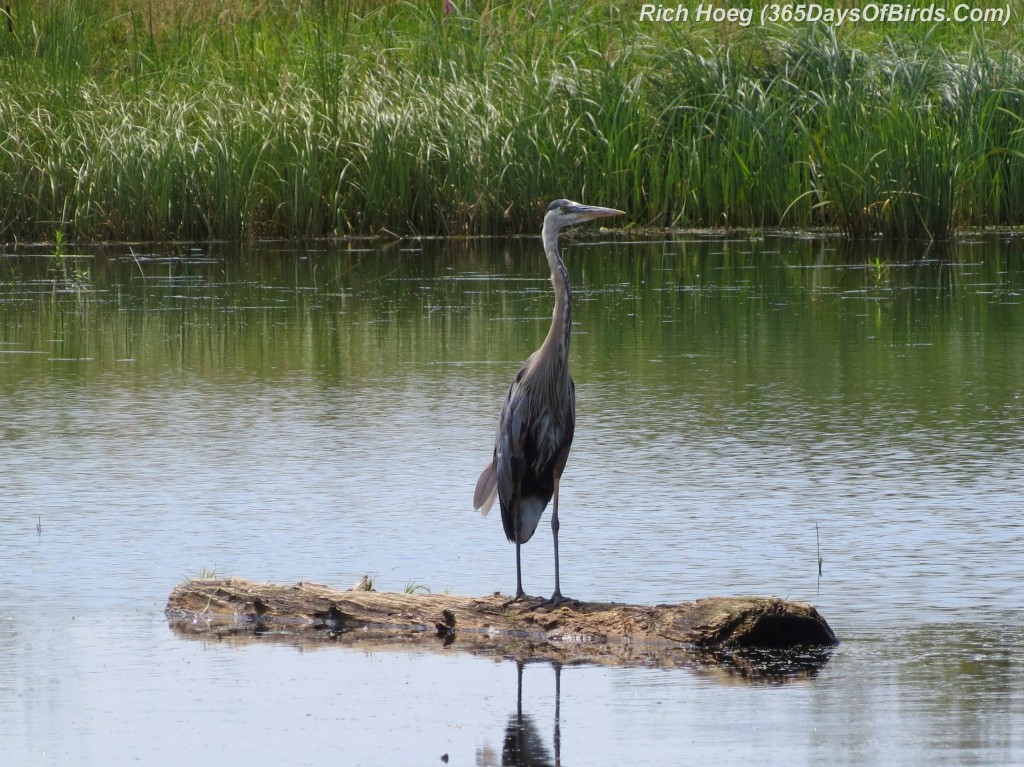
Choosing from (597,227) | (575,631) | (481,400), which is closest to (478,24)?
(597,227)

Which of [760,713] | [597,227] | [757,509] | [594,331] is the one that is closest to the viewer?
[760,713]

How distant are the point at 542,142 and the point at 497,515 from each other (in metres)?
10.1

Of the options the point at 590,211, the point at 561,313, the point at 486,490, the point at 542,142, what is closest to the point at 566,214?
the point at 590,211

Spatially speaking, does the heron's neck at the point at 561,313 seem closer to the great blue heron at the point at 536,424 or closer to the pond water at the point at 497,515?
the great blue heron at the point at 536,424

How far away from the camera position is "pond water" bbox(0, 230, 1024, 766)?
4758mm

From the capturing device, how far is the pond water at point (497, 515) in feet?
15.6

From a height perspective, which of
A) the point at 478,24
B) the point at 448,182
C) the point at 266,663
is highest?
the point at 478,24

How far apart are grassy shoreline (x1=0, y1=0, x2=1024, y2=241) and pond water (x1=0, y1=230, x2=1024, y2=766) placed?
165 centimetres

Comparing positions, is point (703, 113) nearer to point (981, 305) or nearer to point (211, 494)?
point (981, 305)

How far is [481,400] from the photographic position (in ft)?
32.6

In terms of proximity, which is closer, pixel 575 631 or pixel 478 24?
pixel 575 631

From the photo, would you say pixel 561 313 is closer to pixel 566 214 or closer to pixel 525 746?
pixel 566 214

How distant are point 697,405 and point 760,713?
16.4 feet

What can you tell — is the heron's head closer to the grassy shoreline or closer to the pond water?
the pond water
